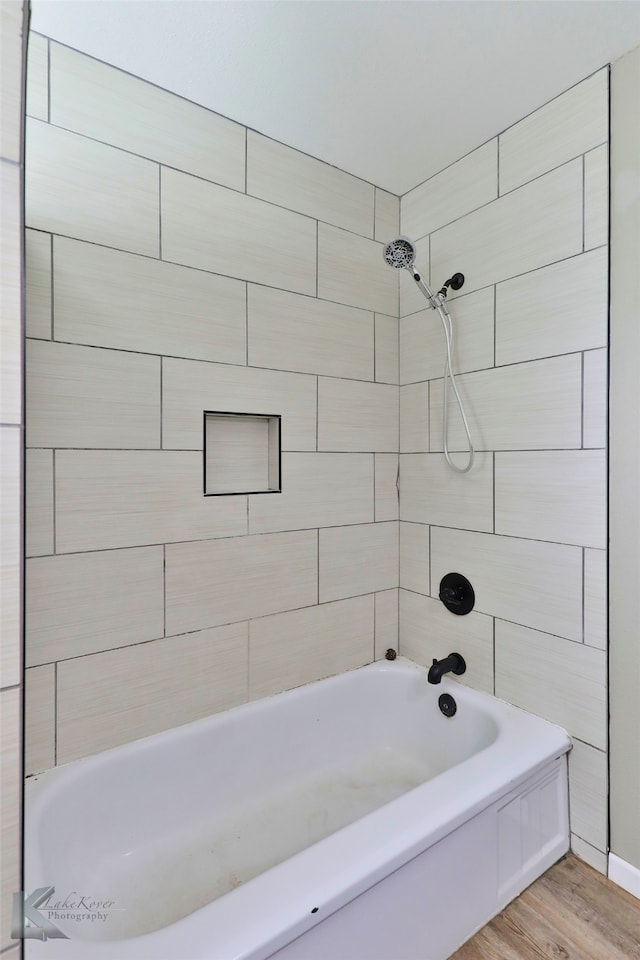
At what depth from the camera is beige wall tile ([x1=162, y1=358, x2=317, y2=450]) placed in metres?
1.64

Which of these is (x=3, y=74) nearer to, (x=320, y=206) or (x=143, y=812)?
(x=320, y=206)

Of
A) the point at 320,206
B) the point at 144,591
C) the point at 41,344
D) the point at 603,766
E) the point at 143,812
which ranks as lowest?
the point at 143,812

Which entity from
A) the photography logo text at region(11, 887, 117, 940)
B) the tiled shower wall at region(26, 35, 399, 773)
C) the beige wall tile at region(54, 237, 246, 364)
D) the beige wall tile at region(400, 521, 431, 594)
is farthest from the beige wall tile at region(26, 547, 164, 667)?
the beige wall tile at region(400, 521, 431, 594)

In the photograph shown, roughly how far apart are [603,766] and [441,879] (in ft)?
2.09

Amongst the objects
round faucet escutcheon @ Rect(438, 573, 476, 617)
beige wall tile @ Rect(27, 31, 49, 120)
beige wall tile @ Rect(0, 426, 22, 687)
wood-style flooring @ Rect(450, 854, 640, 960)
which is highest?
beige wall tile @ Rect(27, 31, 49, 120)

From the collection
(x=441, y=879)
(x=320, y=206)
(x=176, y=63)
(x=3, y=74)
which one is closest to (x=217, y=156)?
(x=176, y=63)

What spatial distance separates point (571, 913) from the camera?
56.1 inches

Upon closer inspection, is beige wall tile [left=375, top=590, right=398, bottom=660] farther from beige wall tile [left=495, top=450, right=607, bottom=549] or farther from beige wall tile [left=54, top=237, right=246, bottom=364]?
beige wall tile [left=54, top=237, right=246, bottom=364]

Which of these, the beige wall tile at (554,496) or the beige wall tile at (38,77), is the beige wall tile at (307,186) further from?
the beige wall tile at (554,496)

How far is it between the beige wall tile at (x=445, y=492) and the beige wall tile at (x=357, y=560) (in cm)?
17

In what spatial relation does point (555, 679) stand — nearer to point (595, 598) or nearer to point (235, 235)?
point (595, 598)

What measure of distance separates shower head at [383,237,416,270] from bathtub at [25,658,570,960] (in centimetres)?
156

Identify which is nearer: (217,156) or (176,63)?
(176,63)

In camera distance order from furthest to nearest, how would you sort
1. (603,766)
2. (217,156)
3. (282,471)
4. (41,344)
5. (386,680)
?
(386,680) → (282,471) → (217,156) → (603,766) → (41,344)
